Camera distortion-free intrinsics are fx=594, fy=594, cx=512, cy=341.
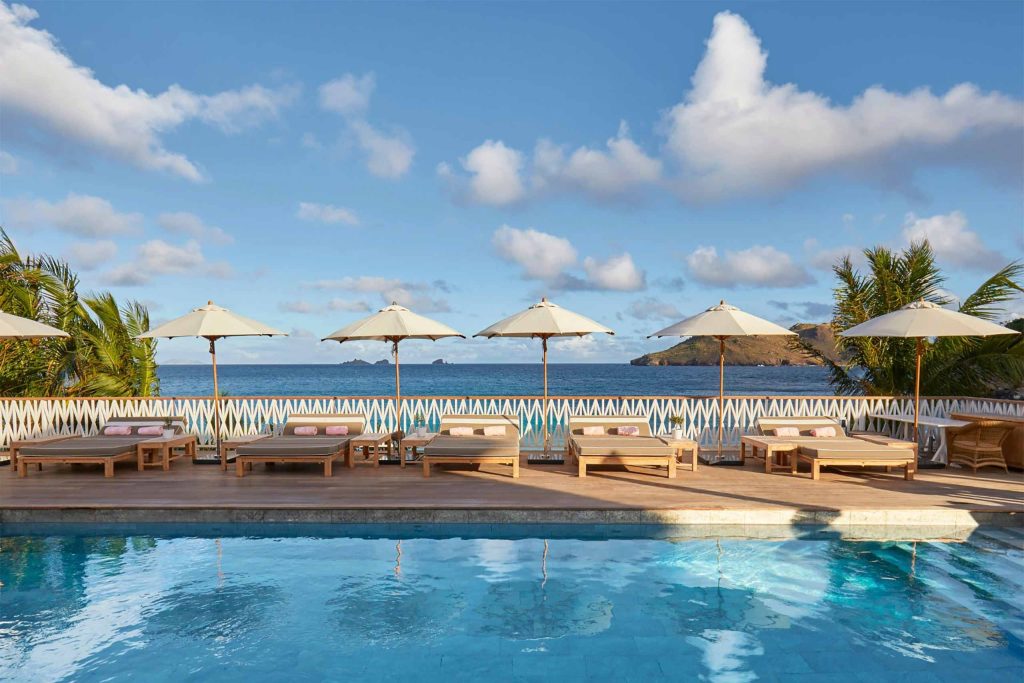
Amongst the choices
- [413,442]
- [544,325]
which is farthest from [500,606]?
[544,325]

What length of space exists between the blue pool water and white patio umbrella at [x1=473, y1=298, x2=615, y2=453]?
11.1ft

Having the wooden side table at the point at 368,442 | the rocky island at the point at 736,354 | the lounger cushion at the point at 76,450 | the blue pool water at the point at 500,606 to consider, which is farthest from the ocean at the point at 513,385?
the blue pool water at the point at 500,606

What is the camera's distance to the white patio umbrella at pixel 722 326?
27.8 feet

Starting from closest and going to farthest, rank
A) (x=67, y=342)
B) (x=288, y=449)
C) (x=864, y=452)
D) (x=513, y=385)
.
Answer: (x=864, y=452), (x=288, y=449), (x=67, y=342), (x=513, y=385)

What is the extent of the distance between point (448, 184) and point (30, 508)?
15605 mm

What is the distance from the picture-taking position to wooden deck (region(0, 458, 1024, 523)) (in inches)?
249

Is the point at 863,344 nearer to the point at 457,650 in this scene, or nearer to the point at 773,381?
the point at 457,650

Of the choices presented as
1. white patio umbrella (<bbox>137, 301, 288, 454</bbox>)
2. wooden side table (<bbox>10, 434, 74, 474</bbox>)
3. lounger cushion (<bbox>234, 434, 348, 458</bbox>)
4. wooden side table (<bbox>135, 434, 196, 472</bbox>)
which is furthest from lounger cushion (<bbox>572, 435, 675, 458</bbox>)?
wooden side table (<bbox>10, 434, 74, 474</bbox>)

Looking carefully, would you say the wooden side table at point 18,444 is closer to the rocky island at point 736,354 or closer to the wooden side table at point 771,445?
the wooden side table at point 771,445

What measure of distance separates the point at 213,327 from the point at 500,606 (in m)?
6.63

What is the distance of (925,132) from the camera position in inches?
542

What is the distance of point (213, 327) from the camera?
8.98 m

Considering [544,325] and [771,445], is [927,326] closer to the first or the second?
[771,445]

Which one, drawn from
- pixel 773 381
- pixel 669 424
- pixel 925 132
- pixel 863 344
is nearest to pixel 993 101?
pixel 925 132
